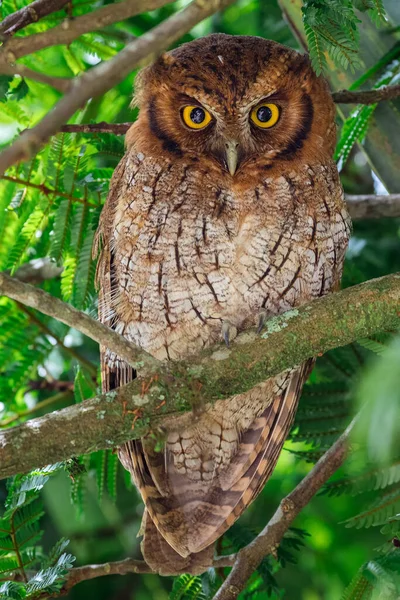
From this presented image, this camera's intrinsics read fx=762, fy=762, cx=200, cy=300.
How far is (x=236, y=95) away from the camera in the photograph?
2070mm

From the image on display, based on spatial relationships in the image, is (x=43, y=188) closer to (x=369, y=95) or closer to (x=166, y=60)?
(x=166, y=60)

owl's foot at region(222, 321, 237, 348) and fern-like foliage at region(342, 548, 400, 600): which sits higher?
owl's foot at region(222, 321, 237, 348)

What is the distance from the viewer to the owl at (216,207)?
2137 millimetres

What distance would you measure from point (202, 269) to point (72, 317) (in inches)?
24.0

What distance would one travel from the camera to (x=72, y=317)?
162cm

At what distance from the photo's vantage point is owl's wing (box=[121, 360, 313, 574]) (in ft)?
7.77

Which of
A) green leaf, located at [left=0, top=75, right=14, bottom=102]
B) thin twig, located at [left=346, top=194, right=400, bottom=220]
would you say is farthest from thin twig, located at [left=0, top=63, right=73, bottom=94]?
thin twig, located at [left=346, top=194, right=400, bottom=220]

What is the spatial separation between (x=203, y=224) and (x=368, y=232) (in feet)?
4.51

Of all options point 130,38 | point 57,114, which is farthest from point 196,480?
point 57,114

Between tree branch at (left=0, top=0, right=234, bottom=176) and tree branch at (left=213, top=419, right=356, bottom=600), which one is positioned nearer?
tree branch at (left=0, top=0, right=234, bottom=176)

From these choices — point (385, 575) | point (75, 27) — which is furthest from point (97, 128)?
point (385, 575)

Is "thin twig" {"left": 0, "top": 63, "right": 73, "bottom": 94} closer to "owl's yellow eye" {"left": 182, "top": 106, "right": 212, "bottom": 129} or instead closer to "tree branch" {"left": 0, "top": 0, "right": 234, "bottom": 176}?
"tree branch" {"left": 0, "top": 0, "right": 234, "bottom": 176}

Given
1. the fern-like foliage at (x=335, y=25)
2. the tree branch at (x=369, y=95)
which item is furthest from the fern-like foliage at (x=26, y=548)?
the tree branch at (x=369, y=95)

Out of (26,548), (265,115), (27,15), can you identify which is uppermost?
(27,15)
